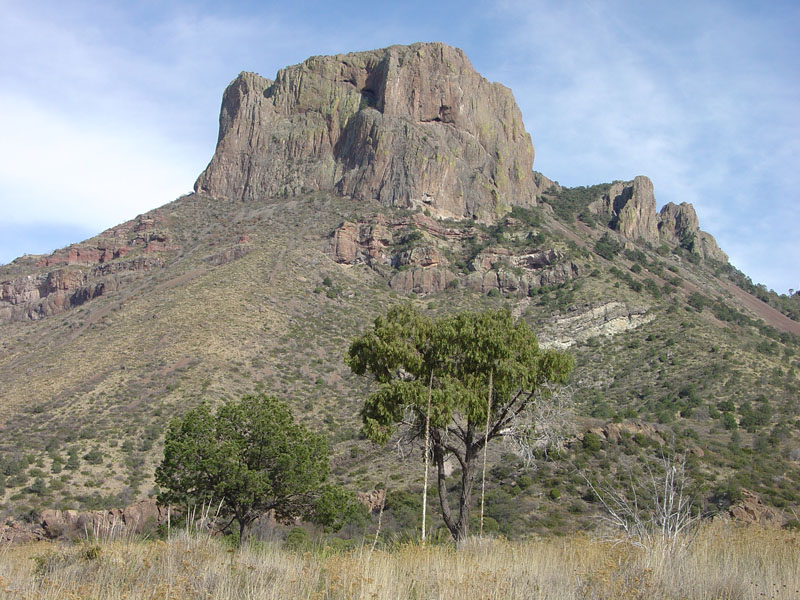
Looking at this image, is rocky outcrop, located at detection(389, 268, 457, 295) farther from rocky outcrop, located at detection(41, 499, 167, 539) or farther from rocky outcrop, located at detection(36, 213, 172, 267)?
rocky outcrop, located at detection(41, 499, 167, 539)

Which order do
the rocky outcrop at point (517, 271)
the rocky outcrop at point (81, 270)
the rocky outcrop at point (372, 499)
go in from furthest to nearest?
the rocky outcrop at point (517, 271), the rocky outcrop at point (81, 270), the rocky outcrop at point (372, 499)

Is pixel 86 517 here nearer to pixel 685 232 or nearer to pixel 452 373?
pixel 452 373

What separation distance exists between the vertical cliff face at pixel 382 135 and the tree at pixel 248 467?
6802cm

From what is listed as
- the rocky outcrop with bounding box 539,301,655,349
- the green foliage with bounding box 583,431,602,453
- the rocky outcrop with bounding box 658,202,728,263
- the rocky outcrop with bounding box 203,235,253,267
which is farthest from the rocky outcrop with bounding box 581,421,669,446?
the rocky outcrop with bounding box 658,202,728,263

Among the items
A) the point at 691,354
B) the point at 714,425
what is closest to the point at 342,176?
the point at 691,354

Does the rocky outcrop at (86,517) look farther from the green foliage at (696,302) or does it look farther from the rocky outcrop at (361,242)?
the green foliage at (696,302)

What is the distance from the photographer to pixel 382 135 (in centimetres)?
9050

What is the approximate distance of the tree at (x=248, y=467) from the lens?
1903 centimetres

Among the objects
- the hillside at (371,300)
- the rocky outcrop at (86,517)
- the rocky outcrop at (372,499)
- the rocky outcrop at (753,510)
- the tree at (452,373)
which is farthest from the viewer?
the hillside at (371,300)

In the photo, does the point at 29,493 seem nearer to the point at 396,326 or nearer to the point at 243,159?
the point at 396,326

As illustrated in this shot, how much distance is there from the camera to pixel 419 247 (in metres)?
77.5

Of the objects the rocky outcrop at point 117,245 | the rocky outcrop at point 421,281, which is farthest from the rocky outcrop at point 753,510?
the rocky outcrop at point 117,245

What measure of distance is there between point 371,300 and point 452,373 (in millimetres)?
54746

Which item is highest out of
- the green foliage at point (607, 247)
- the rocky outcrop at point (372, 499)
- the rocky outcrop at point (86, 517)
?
the green foliage at point (607, 247)
